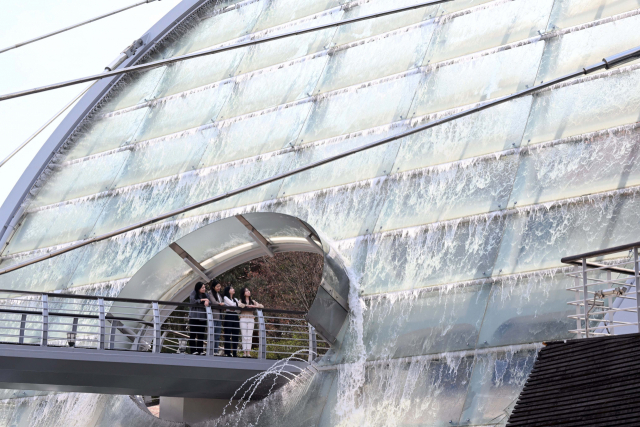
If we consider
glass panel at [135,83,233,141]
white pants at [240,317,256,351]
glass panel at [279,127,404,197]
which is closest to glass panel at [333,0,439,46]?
glass panel at [279,127,404,197]

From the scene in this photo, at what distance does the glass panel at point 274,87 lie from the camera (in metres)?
18.8

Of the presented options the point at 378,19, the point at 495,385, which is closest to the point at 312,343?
the point at 495,385

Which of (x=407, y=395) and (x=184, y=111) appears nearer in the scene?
(x=407, y=395)

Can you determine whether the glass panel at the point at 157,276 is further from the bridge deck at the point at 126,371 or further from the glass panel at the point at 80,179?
the glass panel at the point at 80,179

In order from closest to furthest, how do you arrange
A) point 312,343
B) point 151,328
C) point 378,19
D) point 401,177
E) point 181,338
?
point 181,338 → point 312,343 → point 151,328 → point 401,177 → point 378,19

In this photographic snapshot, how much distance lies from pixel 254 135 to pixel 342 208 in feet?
12.4

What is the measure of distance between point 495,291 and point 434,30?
6.60m

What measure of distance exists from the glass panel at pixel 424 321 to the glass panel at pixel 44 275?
338 inches

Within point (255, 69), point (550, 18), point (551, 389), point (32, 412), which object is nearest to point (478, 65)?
point (550, 18)

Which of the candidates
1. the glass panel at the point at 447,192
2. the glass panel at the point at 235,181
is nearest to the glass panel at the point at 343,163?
the glass panel at the point at 235,181

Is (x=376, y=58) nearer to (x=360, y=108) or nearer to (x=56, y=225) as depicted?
(x=360, y=108)

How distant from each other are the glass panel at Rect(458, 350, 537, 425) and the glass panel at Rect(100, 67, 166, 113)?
1266 cm

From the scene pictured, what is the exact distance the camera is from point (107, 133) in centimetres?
Answer: 2194

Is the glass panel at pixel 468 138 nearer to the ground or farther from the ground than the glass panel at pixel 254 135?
nearer to the ground
